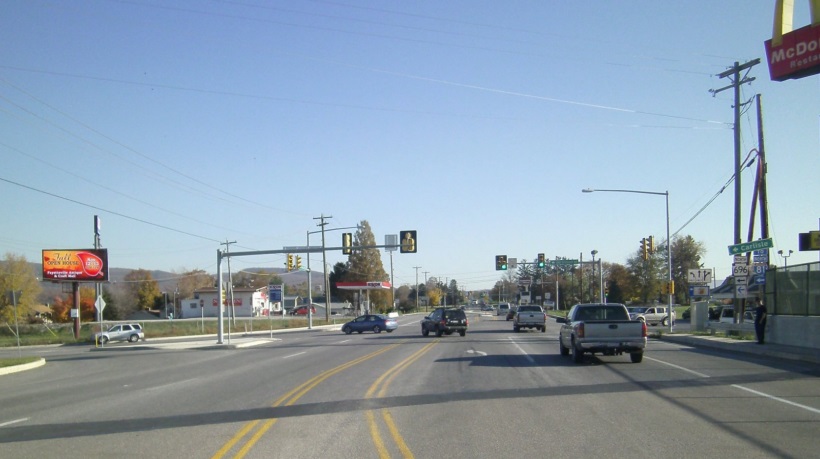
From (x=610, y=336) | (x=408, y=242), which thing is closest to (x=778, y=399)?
(x=610, y=336)

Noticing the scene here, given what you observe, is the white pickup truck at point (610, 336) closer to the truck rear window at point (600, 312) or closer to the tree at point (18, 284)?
the truck rear window at point (600, 312)

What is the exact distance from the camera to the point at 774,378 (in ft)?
56.1

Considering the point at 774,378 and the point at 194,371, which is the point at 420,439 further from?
the point at 194,371

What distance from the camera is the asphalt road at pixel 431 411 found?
9617mm

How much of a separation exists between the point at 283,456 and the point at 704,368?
1434cm

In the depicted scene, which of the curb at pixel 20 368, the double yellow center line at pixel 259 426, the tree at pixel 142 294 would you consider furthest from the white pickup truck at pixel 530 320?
the tree at pixel 142 294

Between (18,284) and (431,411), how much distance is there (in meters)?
82.8

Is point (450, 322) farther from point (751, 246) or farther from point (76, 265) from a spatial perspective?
point (76, 265)

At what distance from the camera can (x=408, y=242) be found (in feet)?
123

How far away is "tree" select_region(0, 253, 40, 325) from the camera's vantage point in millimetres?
80438

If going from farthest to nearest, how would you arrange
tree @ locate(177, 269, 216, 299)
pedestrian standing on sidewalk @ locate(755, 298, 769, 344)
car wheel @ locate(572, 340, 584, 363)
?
tree @ locate(177, 269, 216, 299), pedestrian standing on sidewalk @ locate(755, 298, 769, 344), car wheel @ locate(572, 340, 584, 363)

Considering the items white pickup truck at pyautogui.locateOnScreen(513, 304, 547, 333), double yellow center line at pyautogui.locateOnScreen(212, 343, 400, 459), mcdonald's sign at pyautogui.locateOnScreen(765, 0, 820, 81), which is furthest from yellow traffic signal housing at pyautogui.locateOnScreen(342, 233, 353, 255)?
mcdonald's sign at pyautogui.locateOnScreen(765, 0, 820, 81)

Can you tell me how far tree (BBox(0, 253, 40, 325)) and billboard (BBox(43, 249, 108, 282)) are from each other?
25.0m

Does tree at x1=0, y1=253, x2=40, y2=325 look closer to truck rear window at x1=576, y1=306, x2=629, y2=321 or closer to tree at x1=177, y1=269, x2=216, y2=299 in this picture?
tree at x1=177, y1=269, x2=216, y2=299
